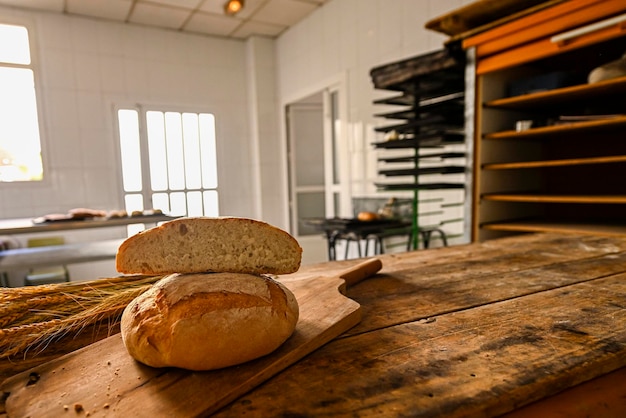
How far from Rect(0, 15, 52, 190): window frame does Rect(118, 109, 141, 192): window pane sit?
73cm

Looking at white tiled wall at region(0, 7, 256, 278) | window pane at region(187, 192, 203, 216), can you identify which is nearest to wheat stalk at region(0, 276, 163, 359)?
white tiled wall at region(0, 7, 256, 278)

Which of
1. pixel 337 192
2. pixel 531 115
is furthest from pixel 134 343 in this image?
pixel 337 192

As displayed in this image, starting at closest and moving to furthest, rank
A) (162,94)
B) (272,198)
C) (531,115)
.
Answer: (531,115) → (162,94) → (272,198)

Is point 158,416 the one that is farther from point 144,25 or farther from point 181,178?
point 144,25

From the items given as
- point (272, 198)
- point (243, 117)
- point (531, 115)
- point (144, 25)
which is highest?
point (144, 25)

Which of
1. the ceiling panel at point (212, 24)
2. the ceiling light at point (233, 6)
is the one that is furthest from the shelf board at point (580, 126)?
the ceiling panel at point (212, 24)

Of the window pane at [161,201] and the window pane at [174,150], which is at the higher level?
the window pane at [174,150]

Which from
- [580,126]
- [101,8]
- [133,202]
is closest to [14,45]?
[101,8]

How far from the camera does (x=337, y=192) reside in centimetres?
423

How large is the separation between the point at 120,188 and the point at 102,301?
421 centimetres

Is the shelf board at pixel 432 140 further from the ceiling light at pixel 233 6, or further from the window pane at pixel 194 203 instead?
the window pane at pixel 194 203

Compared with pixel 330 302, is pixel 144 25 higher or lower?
higher

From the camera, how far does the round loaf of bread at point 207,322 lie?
467 mm

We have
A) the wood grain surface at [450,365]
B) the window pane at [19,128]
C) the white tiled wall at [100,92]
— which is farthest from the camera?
the white tiled wall at [100,92]
